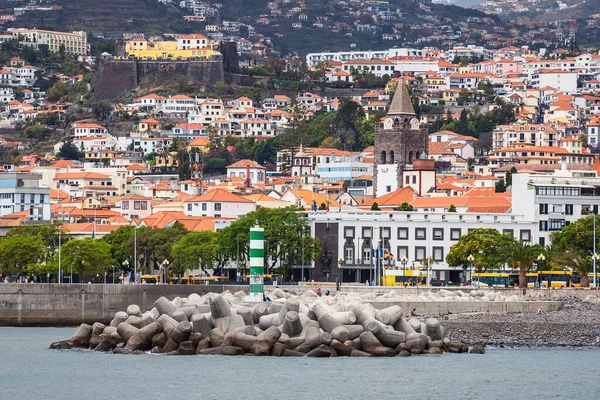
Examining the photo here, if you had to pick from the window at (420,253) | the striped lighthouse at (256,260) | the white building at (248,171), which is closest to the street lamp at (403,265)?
the window at (420,253)

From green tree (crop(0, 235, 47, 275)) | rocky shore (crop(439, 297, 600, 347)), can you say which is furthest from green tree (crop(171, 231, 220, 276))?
rocky shore (crop(439, 297, 600, 347))

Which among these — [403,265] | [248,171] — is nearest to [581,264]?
[403,265]

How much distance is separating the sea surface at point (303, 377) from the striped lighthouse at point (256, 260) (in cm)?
561

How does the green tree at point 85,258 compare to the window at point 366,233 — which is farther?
the window at point 366,233

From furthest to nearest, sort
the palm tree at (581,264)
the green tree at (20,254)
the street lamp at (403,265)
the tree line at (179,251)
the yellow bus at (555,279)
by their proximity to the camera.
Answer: the green tree at (20,254) < the tree line at (179,251) < the street lamp at (403,265) < the yellow bus at (555,279) < the palm tree at (581,264)

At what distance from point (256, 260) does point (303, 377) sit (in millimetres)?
8984

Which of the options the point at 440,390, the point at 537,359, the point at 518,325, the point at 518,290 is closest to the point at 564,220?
the point at 518,290

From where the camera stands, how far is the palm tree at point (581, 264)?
78.6 m

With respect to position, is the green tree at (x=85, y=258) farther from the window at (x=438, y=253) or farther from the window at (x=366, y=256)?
the window at (x=438, y=253)

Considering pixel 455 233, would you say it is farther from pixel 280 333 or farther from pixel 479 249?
pixel 280 333

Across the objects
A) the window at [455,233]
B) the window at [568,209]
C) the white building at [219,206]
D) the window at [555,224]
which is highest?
the white building at [219,206]

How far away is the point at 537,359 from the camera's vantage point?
56594mm

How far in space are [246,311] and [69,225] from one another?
54286mm

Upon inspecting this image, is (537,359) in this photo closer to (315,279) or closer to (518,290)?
(518,290)
